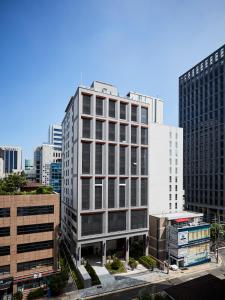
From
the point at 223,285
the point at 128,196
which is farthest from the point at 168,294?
the point at 128,196

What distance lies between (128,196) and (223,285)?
31.3 m

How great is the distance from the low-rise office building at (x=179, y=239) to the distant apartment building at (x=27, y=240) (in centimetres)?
2946

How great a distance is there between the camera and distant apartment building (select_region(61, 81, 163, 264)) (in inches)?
2219

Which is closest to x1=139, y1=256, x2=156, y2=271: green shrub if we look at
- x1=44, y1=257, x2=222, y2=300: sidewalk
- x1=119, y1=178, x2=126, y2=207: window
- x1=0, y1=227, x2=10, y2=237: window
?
x1=44, y1=257, x2=222, y2=300: sidewalk

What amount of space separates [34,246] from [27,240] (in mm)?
2086

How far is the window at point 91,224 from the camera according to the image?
55.5m

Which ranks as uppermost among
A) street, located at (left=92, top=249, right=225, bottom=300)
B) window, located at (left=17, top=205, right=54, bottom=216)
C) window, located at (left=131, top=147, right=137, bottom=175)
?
window, located at (left=131, top=147, right=137, bottom=175)

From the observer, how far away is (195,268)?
5984 cm

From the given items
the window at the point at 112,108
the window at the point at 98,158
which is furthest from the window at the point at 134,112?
the window at the point at 98,158

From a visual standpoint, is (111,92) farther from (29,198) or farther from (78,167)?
(29,198)

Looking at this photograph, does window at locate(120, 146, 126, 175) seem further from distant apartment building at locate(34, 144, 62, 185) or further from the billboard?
distant apartment building at locate(34, 144, 62, 185)

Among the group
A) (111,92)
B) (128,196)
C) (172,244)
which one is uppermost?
(111,92)

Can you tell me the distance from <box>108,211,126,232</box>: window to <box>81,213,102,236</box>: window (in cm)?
292

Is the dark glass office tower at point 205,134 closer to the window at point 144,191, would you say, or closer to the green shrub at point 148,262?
the window at point 144,191
